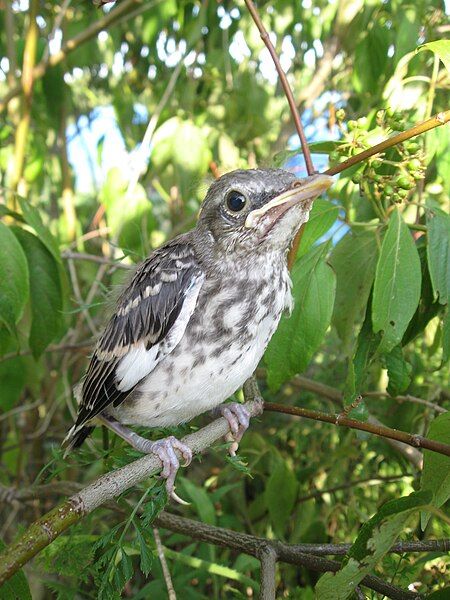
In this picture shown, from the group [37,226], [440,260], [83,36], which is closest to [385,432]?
[440,260]

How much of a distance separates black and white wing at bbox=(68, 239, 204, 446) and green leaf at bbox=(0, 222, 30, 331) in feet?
0.74

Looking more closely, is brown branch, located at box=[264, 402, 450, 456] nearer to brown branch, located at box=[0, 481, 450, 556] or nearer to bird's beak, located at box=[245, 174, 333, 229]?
brown branch, located at box=[0, 481, 450, 556]

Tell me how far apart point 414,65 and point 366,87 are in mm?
399

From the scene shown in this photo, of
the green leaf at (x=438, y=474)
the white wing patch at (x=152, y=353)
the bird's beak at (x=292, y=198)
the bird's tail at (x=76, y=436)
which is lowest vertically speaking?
the green leaf at (x=438, y=474)

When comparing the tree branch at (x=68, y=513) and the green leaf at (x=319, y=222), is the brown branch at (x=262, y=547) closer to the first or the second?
the tree branch at (x=68, y=513)

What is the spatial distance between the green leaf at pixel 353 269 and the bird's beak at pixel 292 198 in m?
0.23

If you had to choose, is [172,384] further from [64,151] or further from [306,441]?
[64,151]

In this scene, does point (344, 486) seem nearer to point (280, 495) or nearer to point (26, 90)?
point (280, 495)

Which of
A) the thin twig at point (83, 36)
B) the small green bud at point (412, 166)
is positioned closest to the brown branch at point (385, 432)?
the small green bud at point (412, 166)

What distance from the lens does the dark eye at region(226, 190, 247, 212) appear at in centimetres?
127

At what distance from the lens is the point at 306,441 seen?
2.52 m

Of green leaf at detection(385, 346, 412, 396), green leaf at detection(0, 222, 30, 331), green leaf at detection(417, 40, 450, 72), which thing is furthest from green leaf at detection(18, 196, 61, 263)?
green leaf at detection(417, 40, 450, 72)

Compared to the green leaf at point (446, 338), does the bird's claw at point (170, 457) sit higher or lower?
lower

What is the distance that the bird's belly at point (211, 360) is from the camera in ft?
4.16
